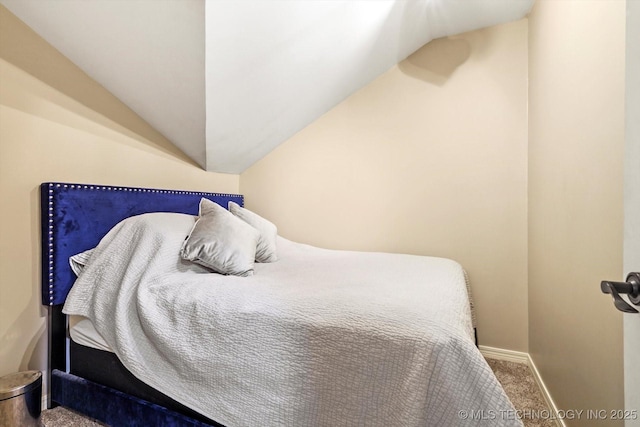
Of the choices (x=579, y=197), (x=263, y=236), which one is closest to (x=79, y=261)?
(x=263, y=236)

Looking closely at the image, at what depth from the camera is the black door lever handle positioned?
0.53 metres

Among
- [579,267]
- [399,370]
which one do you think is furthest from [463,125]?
[399,370]

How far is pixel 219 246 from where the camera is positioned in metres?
1.66

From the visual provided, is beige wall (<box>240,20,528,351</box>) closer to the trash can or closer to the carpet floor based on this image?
the carpet floor

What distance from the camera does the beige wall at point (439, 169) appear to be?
225 centimetres

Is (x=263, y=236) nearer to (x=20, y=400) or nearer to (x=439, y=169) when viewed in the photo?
(x=20, y=400)

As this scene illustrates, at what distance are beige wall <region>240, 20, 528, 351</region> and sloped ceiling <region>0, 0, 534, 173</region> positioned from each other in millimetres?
192

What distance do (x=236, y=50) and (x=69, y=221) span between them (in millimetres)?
1303

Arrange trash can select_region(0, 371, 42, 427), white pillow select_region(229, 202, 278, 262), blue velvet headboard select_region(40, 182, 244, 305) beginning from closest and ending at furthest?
trash can select_region(0, 371, 42, 427) < blue velvet headboard select_region(40, 182, 244, 305) < white pillow select_region(229, 202, 278, 262)

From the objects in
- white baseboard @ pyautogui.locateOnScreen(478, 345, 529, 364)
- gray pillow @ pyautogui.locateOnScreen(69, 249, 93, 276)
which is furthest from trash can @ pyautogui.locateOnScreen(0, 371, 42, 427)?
white baseboard @ pyautogui.locateOnScreen(478, 345, 529, 364)

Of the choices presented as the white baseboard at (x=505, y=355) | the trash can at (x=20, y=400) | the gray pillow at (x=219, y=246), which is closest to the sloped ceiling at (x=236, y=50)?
the gray pillow at (x=219, y=246)

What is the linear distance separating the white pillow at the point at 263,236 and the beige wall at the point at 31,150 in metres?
0.86

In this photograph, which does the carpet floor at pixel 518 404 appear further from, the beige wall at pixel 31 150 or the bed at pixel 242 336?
the beige wall at pixel 31 150

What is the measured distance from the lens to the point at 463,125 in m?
2.37
